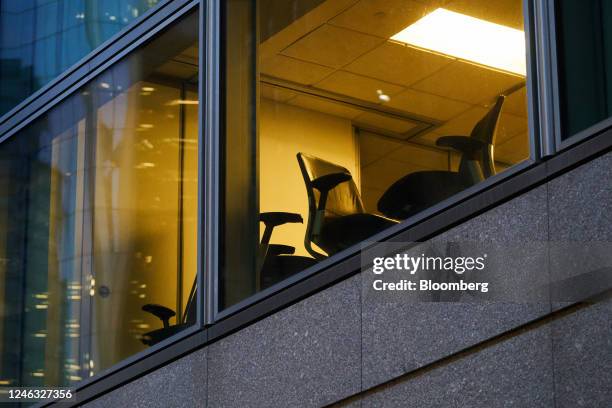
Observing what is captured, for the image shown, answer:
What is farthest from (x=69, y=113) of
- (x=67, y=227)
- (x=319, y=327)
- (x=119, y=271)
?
(x=319, y=327)

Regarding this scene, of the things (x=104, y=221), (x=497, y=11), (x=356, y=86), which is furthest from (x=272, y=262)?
(x=497, y=11)

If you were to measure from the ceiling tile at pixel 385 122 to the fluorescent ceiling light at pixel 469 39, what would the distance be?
1.14 feet

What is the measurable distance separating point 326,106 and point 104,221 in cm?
236

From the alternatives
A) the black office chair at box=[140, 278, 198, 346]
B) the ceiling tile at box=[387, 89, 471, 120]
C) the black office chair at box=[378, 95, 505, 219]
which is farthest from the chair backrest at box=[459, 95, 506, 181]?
the black office chair at box=[140, 278, 198, 346]

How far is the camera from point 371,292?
215 inches

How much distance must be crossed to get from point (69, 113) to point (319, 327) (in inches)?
135

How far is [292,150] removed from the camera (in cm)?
619

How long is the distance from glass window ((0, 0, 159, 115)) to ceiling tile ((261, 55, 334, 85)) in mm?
1623

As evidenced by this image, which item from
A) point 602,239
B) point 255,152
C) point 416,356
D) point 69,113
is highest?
point 69,113

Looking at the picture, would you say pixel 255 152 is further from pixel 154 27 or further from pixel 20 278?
pixel 20 278

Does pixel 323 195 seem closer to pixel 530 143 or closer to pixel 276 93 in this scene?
pixel 276 93

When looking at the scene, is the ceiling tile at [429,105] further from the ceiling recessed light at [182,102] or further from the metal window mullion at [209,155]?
the ceiling recessed light at [182,102]

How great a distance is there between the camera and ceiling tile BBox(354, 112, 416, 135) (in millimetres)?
5348

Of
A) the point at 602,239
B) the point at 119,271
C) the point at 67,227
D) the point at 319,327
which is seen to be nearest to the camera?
the point at 602,239
